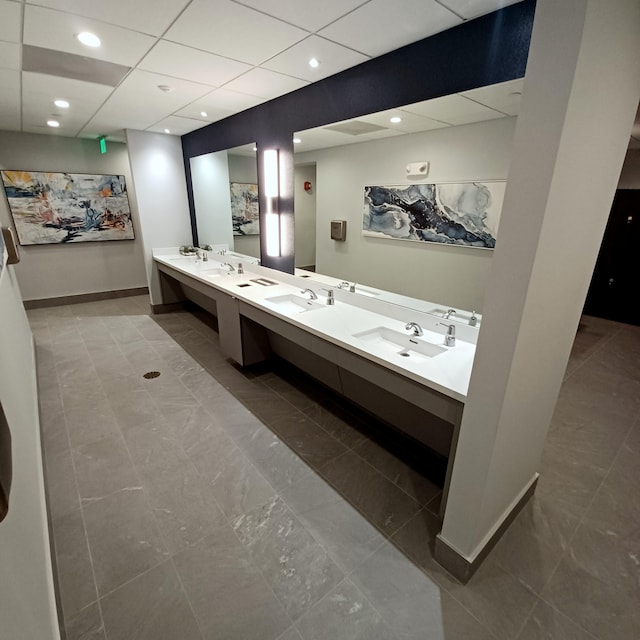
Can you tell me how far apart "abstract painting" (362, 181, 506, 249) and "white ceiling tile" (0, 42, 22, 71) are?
220 centimetres

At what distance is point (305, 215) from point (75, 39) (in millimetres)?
1730

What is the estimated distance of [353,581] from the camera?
1394mm

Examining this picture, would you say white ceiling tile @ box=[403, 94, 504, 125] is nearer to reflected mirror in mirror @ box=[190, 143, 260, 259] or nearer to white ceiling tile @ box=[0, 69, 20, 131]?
reflected mirror in mirror @ box=[190, 143, 260, 259]

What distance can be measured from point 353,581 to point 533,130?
1.74 meters

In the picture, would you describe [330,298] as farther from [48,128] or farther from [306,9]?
[48,128]

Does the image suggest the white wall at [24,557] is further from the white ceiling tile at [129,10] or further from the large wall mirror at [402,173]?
the large wall mirror at [402,173]

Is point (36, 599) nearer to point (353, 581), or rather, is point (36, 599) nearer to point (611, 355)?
point (353, 581)

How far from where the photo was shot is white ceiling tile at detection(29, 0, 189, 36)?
147 centimetres

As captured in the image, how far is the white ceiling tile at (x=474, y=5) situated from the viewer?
1.39 metres

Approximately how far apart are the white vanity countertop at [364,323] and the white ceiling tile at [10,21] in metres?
1.89

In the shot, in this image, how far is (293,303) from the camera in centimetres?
287

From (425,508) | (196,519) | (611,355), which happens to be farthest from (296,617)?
(611,355)

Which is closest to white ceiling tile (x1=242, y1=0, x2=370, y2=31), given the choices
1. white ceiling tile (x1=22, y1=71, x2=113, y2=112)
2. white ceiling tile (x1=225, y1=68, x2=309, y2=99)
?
white ceiling tile (x1=225, y1=68, x2=309, y2=99)

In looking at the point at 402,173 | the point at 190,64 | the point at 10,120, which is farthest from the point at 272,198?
the point at 10,120
